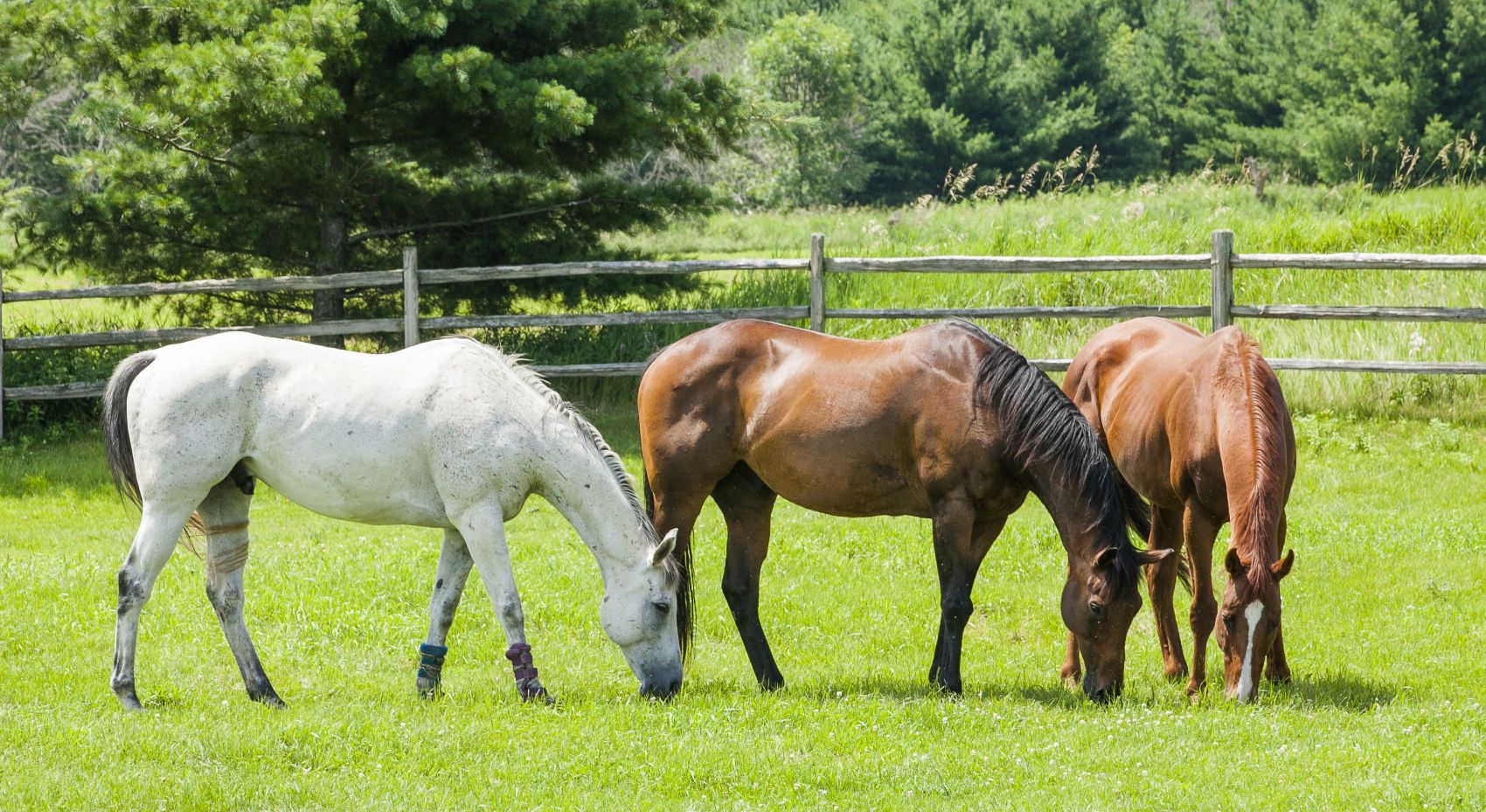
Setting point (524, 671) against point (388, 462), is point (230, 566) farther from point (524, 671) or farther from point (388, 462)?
point (524, 671)

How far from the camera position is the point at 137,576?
5.51 metres

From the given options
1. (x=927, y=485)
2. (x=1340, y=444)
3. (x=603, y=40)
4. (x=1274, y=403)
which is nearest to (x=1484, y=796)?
(x=1274, y=403)

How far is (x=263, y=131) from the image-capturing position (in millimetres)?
12570

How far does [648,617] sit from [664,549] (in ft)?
1.01

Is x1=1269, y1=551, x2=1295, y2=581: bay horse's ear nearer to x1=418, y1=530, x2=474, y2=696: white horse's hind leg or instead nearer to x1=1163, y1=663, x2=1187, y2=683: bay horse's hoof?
x1=1163, y1=663, x2=1187, y2=683: bay horse's hoof

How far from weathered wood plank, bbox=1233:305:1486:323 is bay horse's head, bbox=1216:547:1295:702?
687cm

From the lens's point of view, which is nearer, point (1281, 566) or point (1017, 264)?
point (1281, 566)

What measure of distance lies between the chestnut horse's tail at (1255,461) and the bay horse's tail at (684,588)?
92.1 inches

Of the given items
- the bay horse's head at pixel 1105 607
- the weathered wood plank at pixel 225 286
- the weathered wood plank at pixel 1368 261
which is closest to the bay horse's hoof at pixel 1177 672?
the bay horse's head at pixel 1105 607

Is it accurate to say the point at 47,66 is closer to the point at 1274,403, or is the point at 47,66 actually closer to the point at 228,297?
the point at 228,297

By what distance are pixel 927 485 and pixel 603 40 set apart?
359 inches

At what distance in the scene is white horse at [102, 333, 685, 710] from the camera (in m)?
5.51

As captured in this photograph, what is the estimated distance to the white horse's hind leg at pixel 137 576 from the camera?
547 centimetres

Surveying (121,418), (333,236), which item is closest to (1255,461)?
(121,418)
